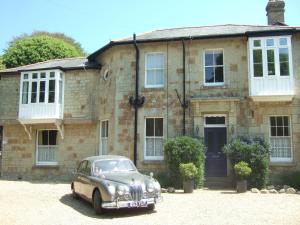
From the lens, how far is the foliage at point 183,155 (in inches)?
599

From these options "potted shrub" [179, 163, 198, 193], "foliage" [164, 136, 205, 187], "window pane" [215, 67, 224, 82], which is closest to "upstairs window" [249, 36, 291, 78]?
"window pane" [215, 67, 224, 82]

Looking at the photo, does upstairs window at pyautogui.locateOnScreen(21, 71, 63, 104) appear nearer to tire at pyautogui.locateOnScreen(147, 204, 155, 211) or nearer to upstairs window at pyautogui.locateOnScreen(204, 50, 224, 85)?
upstairs window at pyautogui.locateOnScreen(204, 50, 224, 85)

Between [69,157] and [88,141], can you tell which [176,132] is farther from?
[69,157]

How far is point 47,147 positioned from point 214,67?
34.8ft

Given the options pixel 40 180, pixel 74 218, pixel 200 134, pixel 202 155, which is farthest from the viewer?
pixel 40 180

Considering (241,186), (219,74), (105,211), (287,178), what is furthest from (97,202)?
(219,74)

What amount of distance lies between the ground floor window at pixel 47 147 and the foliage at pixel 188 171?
8.69 meters

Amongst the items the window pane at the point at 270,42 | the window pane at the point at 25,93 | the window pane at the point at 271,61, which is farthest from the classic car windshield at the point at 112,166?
the window pane at the point at 25,93

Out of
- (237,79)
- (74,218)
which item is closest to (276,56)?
(237,79)

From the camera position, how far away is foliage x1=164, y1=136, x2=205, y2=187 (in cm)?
1521

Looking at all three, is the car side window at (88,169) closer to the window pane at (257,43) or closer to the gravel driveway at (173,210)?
the gravel driveway at (173,210)

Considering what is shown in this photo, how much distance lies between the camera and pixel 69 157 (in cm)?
1939

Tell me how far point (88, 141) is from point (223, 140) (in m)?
7.43

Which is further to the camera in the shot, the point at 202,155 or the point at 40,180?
the point at 40,180
